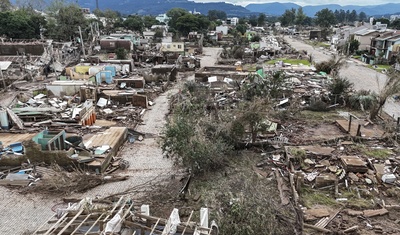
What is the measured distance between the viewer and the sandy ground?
858cm

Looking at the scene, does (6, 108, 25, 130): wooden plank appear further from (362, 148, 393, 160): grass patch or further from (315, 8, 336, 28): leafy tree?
(315, 8, 336, 28): leafy tree

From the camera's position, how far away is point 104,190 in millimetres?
10133

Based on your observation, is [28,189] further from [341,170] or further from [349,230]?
[341,170]

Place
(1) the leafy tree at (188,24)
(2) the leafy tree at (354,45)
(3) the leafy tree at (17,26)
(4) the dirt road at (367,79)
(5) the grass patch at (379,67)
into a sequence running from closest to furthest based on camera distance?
(4) the dirt road at (367,79), (5) the grass patch at (379,67), (2) the leafy tree at (354,45), (3) the leafy tree at (17,26), (1) the leafy tree at (188,24)

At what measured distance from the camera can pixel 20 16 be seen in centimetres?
5162

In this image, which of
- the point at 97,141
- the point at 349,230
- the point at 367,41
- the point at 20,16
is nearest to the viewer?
the point at 349,230

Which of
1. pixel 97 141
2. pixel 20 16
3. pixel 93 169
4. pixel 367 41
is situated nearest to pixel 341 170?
pixel 93 169

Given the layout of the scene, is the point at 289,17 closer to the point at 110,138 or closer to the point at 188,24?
the point at 188,24

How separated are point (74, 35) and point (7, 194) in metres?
47.4

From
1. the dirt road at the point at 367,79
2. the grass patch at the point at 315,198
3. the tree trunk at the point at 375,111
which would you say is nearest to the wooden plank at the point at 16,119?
the grass patch at the point at 315,198

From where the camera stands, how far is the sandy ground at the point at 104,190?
8.58m

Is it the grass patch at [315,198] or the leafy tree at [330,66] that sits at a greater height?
the leafy tree at [330,66]

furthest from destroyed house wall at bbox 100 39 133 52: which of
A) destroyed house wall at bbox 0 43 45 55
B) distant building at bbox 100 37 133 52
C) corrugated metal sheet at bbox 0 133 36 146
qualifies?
corrugated metal sheet at bbox 0 133 36 146

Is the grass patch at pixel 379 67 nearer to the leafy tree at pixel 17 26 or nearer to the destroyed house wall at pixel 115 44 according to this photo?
the destroyed house wall at pixel 115 44
